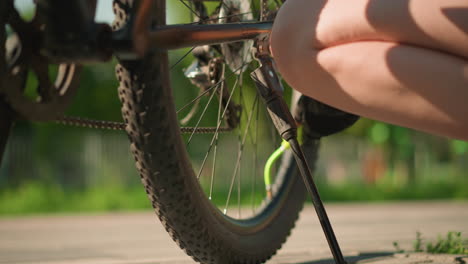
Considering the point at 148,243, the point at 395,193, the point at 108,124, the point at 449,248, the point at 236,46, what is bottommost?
the point at 395,193

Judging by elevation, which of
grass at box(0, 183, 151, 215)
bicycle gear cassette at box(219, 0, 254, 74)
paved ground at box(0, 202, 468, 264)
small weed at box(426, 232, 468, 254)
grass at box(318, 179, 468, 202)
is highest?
bicycle gear cassette at box(219, 0, 254, 74)

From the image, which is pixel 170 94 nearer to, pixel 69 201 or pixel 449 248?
pixel 449 248

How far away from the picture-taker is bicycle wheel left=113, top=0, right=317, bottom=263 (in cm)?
146

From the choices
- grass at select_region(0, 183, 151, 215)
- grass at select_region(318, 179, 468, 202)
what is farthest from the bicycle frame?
grass at select_region(318, 179, 468, 202)

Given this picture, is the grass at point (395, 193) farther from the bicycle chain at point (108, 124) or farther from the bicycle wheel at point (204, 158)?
the bicycle chain at point (108, 124)

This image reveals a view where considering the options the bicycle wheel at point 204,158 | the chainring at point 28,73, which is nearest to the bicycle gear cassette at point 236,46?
the bicycle wheel at point 204,158

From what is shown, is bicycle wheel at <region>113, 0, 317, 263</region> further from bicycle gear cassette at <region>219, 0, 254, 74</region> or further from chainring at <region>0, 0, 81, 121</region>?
chainring at <region>0, 0, 81, 121</region>

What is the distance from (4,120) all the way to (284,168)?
58.9 inches

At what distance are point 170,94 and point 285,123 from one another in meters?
0.31

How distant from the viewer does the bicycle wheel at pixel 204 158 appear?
4.79 feet

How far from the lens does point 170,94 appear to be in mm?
1518

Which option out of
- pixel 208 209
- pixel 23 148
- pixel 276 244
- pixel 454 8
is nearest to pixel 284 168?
pixel 276 244

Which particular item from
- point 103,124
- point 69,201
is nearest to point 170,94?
point 103,124

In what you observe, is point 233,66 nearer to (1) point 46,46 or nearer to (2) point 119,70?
(2) point 119,70
